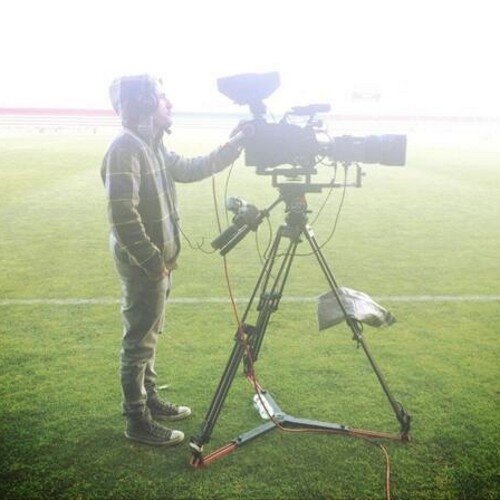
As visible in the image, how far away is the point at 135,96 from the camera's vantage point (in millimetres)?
2736

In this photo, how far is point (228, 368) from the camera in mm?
2900

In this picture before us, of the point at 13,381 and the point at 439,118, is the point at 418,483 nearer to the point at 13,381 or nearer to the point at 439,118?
the point at 13,381

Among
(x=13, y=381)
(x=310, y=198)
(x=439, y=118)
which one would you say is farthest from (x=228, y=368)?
(x=439, y=118)

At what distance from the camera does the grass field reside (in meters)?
2.77

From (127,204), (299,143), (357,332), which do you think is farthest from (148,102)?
(357,332)

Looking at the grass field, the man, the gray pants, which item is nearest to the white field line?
the grass field

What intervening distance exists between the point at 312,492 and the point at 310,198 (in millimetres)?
8725

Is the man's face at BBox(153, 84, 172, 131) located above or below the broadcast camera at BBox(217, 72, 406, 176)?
above

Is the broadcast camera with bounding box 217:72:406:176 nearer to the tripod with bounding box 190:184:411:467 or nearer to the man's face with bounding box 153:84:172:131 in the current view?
the tripod with bounding box 190:184:411:467

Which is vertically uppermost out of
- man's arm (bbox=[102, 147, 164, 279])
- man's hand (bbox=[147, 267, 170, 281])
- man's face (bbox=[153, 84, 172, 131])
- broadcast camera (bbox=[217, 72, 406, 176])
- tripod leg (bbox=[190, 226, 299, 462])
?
man's face (bbox=[153, 84, 172, 131])

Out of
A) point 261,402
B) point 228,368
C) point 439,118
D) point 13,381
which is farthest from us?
point 439,118

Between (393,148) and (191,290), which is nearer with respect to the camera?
(393,148)

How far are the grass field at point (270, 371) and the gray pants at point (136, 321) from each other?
0.33m

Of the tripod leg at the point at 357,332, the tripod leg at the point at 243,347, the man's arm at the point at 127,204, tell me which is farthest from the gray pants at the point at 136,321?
the tripod leg at the point at 357,332
